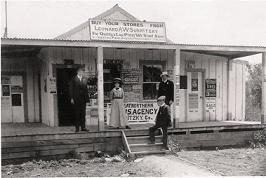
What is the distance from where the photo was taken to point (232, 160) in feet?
30.0

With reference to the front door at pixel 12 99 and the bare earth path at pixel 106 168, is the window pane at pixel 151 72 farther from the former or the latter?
the front door at pixel 12 99

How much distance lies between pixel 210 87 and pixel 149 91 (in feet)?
8.74

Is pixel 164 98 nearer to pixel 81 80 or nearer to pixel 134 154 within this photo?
pixel 134 154

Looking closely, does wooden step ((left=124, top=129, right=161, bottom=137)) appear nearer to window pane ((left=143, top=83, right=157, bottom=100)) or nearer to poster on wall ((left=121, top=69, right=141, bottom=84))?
window pane ((left=143, top=83, right=157, bottom=100))

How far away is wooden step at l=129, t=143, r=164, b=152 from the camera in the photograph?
9461mm

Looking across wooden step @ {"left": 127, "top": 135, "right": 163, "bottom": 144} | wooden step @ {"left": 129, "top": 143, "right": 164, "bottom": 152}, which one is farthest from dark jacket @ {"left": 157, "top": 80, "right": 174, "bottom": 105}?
wooden step @ {"left": 129, "top": 143, "right": 164, "bottom": 152}

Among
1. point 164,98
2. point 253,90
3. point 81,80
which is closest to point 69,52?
point 81,80

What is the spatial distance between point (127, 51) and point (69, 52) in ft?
6.85

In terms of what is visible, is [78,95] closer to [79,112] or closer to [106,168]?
[79,112]

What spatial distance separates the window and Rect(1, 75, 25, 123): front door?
4960mm

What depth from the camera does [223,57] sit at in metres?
13.6

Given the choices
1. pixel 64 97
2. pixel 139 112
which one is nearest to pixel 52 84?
pixel 64 97

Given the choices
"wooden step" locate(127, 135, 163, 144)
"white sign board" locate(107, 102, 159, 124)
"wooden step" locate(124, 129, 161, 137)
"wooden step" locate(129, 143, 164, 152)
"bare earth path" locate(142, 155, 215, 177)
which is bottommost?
"bare earth path" locate(142, 155, 215, 177)

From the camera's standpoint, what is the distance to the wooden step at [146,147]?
9.46 meters
